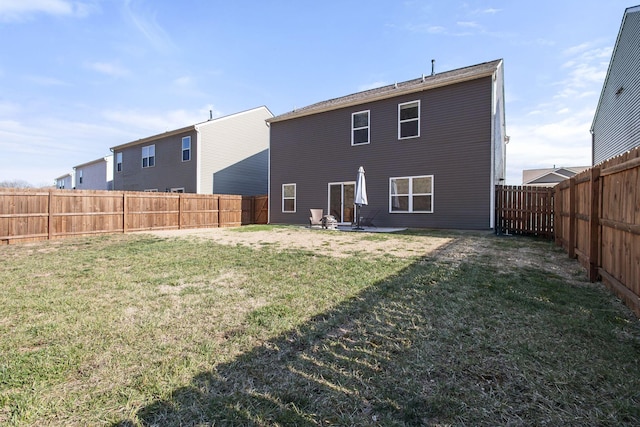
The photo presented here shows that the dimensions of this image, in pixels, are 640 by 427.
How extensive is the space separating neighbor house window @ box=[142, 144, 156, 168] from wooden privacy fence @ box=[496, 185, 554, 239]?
796 inches

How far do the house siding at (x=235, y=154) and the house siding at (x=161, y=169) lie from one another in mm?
772

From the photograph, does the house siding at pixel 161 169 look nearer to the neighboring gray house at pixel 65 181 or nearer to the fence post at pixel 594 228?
the neighboring gray house at pixel 65 181

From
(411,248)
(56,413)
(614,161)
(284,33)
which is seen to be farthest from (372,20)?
(56,413)

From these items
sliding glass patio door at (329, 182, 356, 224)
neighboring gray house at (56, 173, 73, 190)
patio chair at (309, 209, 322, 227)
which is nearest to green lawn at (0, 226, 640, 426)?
patio chair at (309, 209, 322, 227)

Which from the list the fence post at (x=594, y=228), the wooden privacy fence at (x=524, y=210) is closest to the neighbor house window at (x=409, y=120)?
the wooden privacy fence at (x=524, y=210)

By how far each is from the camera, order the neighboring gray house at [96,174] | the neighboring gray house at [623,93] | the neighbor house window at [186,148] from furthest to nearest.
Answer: the neighboring gray house at [96,174]
the neighbor house window at [186,148]
the neighboring gray house at [623,93]

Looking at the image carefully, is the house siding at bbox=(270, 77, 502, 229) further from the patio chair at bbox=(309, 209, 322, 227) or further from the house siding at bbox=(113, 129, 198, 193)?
the house siding at bbox=(113, 129, 198, 193)

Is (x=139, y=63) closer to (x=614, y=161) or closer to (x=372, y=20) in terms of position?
(x=372, y=20)

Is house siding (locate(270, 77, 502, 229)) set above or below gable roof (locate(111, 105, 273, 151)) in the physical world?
below

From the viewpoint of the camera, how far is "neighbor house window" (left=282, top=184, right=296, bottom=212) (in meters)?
16.0

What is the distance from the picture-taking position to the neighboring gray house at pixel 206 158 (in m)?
18.2

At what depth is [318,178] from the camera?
1497 centimetres

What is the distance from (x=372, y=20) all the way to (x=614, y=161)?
10825 mm

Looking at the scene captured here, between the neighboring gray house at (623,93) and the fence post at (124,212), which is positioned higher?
the neighboring gray house at (623,93)
